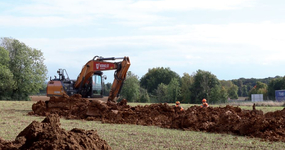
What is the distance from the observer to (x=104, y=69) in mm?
23453

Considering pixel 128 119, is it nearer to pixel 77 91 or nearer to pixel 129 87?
pixel 77 91

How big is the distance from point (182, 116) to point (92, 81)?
11.1 m

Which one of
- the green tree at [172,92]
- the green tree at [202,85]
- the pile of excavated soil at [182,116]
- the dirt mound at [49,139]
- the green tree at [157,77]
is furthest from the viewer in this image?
the green tree at [157,77]

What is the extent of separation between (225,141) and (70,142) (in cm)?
536

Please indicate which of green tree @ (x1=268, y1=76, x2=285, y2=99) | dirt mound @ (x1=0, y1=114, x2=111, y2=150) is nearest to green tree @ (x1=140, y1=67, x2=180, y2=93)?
green tree @ (x1=268, y1=76, x2=285, y2=99)

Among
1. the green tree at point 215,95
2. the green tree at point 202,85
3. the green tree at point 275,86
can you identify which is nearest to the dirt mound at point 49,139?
the green tree at point 215,95

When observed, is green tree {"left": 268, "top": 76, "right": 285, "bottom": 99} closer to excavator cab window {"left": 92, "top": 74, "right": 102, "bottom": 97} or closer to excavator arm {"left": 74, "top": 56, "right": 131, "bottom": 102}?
excavator cab window {"left": 92, "top": 74, "right": 102, "bottom": 97}

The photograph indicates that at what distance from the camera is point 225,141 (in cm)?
1054

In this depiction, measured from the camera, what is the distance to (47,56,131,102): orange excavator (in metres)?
22.9

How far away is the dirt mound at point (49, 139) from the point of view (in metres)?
6.59

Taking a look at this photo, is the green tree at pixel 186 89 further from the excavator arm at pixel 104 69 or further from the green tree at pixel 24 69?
the excavator arm at pixel 104 69

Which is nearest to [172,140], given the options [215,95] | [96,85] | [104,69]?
[104,69]

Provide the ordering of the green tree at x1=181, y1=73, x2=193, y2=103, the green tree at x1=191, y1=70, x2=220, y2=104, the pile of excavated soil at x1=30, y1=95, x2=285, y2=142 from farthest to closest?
the green tree at x1=181, y1=73, x2=193, y2=103 → the green tree at x1=191, y1=70, x2=220, y2=104 → the pile of excavated soil at x1=30, y1=95, x2=285, y2=142

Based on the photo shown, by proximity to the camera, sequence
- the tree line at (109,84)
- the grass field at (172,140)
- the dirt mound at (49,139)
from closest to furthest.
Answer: the dirt mound at (49,139)
the grass field at (172,140)
the tree line at (109,84)
